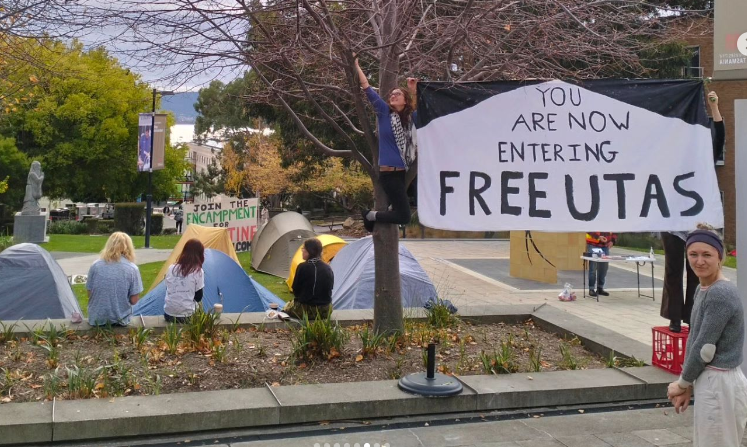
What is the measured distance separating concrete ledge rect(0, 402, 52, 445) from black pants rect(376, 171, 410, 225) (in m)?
3.28

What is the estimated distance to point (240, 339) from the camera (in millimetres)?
7715

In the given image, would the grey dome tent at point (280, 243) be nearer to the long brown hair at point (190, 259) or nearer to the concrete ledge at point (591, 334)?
the concrete ledge at point (591, 334)

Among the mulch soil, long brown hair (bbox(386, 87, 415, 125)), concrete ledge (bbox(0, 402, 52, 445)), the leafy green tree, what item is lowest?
concrete ledge (bbox(0, 402, 52, 445))

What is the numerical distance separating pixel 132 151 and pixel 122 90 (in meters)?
3.98

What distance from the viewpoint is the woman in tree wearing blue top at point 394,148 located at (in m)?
6.48

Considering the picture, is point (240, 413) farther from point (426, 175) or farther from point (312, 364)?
point (426, 175)

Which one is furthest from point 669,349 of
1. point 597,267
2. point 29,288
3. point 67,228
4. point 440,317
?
point 67,228

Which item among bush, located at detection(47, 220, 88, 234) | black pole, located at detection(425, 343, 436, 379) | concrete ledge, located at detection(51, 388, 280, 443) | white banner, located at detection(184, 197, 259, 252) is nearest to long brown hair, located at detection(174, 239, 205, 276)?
concrete ledge, located at detection(51, 388, 280, 443)

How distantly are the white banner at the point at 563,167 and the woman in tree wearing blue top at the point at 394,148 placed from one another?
0.61ft

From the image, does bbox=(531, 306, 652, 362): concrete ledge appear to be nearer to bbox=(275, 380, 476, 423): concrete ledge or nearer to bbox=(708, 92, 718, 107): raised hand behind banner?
bbox=(275, 380, 476, 423): concrete ledge

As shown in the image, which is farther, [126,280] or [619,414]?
[126,280]

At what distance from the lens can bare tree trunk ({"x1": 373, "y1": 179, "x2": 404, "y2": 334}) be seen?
7309mm

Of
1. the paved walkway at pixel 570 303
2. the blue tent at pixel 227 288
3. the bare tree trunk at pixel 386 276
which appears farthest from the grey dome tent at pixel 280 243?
the bare tree trunk at pixel 386 276

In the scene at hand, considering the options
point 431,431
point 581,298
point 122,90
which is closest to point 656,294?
point 581,298
